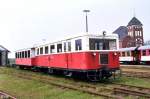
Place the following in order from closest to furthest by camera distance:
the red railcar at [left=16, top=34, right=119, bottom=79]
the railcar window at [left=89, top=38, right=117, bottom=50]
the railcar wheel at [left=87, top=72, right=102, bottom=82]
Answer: the red railcar at [left=16, top=34, right=119, bottom=79]
the railcar window at [left=89, top=38, right=117, bottom=50]
the railcar wheel at [left=87, top=72, right=102, bottom=82]

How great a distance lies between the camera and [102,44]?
2089 centimetres

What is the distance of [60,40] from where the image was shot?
2438 centimetres

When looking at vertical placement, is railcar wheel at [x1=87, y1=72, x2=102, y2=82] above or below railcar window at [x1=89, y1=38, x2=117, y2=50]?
below

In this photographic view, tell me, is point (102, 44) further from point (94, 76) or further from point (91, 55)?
point (94, 76)

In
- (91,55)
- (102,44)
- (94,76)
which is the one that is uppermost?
(102,44)

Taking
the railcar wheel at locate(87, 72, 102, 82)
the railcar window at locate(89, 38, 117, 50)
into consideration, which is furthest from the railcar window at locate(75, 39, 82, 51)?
the railcar wheel at locate(87, 72, 102, 82)

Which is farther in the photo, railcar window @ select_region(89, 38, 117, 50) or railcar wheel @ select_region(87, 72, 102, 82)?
railcar wheel @ select_region(87, 72, 102, 82)

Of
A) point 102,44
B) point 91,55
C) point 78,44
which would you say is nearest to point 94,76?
point 91,55

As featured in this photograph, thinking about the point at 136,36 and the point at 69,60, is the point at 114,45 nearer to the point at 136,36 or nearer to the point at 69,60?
the point at 69,60

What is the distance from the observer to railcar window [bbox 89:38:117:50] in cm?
2048

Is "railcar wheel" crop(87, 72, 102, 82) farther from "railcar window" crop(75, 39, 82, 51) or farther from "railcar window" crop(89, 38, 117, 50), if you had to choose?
"railcar window" crop(75, 39, 82, 51)

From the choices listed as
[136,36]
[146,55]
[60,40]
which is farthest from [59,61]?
[136,36]

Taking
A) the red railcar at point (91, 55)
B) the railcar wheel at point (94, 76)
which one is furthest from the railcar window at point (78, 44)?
the railcar wheel at point (94, 76)

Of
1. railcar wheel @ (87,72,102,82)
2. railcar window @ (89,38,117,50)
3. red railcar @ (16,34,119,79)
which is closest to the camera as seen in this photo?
red railcar @ (16,34,119,79)
